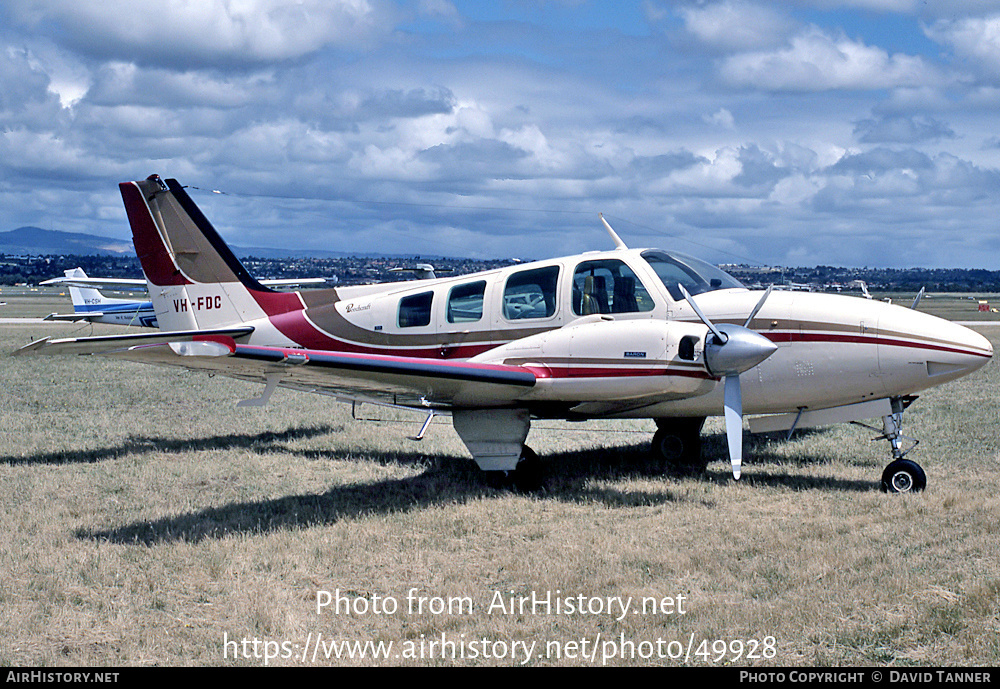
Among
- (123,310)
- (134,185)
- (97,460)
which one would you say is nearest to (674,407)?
(97,460)

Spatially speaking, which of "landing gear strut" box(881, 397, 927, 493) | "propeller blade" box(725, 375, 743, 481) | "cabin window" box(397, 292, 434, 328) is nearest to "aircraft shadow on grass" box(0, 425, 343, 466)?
"cabin window" box(397, 292, 434, 328)

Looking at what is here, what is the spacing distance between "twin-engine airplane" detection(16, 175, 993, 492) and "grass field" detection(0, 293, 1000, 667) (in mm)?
900

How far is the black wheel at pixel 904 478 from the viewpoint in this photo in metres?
9.16

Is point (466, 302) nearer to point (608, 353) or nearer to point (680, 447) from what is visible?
point (608, 353)

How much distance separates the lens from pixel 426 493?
32.8ft

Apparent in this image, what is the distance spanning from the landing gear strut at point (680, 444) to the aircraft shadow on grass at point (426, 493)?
229mm

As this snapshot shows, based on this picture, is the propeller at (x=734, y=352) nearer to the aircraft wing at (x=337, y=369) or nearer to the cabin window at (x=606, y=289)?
the cabin window at (x=606, y=289)

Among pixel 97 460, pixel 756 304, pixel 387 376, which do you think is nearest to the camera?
pixel 387 376

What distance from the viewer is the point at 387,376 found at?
8.86 meters

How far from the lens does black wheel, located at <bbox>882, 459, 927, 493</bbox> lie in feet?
30.1

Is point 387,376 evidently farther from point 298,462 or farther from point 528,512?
point 298,462

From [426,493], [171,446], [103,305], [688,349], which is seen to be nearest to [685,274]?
[688,349]
